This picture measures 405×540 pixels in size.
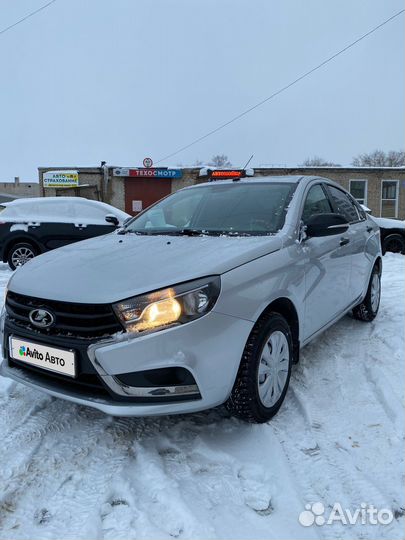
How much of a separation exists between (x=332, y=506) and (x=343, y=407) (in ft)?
3.19

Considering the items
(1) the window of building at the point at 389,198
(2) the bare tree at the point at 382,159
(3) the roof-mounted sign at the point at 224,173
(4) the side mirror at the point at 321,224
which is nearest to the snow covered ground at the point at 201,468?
(4) the side mirror at the point at 321,224

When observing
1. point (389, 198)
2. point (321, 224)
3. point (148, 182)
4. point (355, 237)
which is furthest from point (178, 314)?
point (389, 198)

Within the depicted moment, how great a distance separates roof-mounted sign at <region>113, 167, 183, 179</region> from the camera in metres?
19.1

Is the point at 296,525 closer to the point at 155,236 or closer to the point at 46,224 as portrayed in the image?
the point at 155,236

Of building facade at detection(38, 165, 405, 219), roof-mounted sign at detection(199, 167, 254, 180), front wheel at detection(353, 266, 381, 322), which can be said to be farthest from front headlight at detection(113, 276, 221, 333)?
building facade at detection(38, 165, 405, 219)

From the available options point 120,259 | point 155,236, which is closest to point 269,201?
point 155,236

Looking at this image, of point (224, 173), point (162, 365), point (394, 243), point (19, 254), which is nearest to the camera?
point (162, 365)

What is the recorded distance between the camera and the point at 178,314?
2.09 metres

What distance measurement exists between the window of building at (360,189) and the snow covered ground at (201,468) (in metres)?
17.9

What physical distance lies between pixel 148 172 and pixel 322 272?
657 inches

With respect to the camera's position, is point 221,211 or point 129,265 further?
point 221,211

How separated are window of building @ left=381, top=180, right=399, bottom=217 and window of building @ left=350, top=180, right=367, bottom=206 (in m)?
0.81

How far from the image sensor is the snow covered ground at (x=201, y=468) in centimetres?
185

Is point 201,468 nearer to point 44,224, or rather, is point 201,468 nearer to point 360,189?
point 44,224
